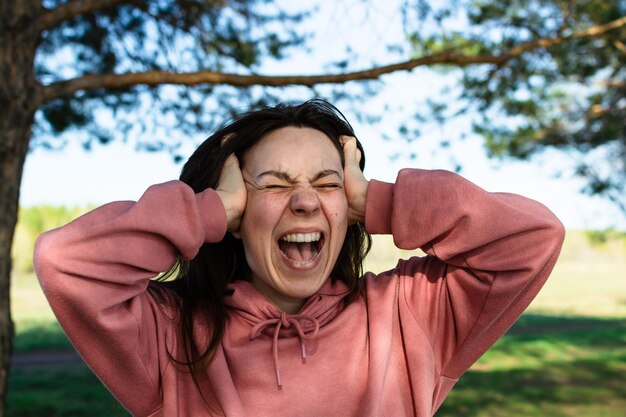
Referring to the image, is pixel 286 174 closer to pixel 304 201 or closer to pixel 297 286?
pixel 304 201

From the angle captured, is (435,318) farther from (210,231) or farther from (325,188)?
(210,231)

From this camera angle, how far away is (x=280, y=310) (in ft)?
5.97

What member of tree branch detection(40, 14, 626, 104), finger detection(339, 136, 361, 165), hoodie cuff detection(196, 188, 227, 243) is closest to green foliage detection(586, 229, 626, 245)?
tree branch detection(40, 14, 626, 104)

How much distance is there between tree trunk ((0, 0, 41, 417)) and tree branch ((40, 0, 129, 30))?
256mm

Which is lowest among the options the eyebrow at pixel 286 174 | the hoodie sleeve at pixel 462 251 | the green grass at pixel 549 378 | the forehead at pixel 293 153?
the green grass at pixel 549 378

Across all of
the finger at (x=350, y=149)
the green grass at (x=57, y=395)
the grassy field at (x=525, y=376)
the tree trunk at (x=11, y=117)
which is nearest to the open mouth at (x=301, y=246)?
the finger at (x=350, y=149)

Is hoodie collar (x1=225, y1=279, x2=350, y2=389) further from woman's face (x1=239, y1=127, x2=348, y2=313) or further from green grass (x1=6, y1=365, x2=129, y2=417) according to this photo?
green grass (x1=6, y1=365, x2=129, y2=417)

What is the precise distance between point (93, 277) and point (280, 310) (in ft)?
1.68

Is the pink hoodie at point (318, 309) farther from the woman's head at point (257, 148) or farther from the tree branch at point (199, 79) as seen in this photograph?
the tree branch at point (199, 79)

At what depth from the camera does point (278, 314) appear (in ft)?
5.86

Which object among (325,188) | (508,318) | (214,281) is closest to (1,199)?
(214,281)

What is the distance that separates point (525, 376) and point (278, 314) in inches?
318

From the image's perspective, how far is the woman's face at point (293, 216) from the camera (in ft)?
5.66

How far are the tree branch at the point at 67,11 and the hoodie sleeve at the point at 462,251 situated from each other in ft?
9.43
